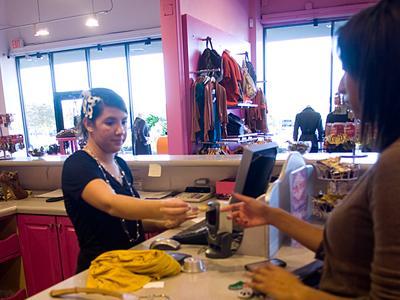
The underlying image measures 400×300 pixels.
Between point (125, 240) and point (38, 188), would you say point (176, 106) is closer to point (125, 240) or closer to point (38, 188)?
point (38, 188)

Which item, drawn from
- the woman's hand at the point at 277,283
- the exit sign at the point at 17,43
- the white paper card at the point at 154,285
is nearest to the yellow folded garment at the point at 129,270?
the white paper card at the point at 154,285

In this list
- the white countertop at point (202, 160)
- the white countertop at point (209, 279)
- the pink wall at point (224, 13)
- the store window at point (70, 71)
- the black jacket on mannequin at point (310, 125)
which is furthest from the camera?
the store window at point (70, 71)

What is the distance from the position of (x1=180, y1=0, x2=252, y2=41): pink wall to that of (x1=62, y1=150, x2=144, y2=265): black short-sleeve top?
345 cm

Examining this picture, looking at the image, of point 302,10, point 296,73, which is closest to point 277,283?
point 296,73

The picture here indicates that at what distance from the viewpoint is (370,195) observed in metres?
0.73

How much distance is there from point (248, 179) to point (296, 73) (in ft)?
19.8

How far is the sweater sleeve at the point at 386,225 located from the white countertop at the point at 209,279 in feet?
1.76

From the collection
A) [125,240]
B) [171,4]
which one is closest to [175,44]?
[171,4]

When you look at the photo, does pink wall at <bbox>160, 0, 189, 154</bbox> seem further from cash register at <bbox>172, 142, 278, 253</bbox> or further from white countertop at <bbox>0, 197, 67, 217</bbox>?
cash register at <bbox>172, 142, 278, 253</bbox>

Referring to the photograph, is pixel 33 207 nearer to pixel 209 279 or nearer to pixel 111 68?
pixel 209 279

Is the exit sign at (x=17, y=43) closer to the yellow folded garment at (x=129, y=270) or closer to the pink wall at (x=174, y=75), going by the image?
the pink wall at (x=174, y=75)

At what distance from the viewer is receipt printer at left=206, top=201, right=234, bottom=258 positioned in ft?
4.73

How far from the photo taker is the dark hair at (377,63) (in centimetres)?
70

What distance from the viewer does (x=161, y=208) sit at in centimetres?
135
